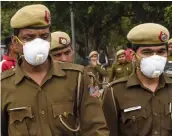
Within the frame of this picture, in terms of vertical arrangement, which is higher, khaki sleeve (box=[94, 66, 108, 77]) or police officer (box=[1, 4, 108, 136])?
police officer (box=[1, 4, 108, 136])

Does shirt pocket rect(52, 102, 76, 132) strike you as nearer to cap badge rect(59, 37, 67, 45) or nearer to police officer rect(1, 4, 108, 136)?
police officer rect(1, 4, 108, 136)

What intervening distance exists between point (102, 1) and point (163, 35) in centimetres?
2242

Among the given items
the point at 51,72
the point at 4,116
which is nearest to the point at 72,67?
the point at 51,72

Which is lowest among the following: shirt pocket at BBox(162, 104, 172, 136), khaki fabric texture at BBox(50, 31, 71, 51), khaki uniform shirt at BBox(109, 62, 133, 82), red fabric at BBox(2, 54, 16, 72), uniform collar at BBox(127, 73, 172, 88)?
khaki uniform shirt at BBox(109, 62, 133, 82)

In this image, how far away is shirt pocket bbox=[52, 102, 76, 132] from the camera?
3785mm

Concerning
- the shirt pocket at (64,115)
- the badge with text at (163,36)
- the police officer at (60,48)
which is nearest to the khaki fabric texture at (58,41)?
the police officer at (60,48)

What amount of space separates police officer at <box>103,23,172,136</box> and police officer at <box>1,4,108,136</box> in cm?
55

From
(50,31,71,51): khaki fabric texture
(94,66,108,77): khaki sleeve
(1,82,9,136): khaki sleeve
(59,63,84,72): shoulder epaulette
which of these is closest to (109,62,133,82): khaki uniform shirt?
(94,66,108,77): khaki sleeve

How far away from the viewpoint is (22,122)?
381 centimetres

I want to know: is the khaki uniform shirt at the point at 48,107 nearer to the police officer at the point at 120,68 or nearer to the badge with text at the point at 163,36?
the badge with text at the point at 163,36

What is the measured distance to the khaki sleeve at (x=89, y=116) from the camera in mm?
3820

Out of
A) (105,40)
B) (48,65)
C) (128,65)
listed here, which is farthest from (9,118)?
(105,40)

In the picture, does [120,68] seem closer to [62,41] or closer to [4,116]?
[62,41]

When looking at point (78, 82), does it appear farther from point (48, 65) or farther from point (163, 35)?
point (163, 35)
